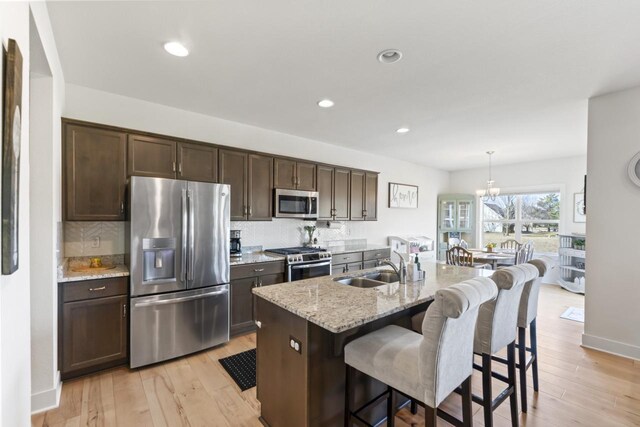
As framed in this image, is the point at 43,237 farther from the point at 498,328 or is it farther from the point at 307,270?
the point at 498,328

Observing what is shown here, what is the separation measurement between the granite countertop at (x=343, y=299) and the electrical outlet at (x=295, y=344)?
0.63ft

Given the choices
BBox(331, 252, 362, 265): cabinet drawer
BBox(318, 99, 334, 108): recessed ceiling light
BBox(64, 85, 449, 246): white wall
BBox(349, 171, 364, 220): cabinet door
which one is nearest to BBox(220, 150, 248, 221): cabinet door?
BBox(64, 85, 449, 246): white wall

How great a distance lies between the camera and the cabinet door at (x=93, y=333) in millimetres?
2434

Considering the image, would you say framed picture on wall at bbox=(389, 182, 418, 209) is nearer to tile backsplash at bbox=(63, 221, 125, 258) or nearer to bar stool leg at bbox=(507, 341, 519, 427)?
bar stool leg at bbox=(507, 341, 519, 427)

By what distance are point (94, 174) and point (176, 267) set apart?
1.13 m

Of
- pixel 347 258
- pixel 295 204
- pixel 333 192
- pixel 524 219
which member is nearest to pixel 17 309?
pixel 295 204

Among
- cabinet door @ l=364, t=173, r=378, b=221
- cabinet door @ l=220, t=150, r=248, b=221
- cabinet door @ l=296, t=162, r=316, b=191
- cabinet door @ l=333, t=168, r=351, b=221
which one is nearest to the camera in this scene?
cabinet door @ l=220, t=150, r=248, b=221

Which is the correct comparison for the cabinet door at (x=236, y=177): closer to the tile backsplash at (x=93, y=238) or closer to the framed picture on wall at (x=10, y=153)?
the tile backsplash at (x=93, y=238)

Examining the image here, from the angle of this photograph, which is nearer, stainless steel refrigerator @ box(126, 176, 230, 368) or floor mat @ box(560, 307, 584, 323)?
stainless steel refrigerator @ box(126, 176, 230, 368)

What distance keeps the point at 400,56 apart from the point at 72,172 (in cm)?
297

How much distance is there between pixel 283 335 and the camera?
1782 millimetres

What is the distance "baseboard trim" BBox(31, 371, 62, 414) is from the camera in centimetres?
209

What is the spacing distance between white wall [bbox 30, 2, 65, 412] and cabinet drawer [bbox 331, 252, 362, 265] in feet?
10.0

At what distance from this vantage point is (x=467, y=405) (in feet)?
5.07
